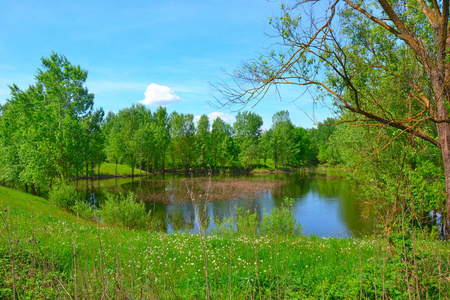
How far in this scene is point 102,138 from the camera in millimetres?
39844

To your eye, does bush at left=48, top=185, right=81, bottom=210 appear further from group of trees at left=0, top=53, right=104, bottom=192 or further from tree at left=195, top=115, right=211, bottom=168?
tree at left=195, top=115, right=211, bottom=168

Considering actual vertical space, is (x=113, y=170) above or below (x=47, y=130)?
below

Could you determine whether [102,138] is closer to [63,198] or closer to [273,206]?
[63,198]

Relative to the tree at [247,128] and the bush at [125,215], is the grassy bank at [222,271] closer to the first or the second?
the bush at [125,215]

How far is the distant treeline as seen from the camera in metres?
23.3

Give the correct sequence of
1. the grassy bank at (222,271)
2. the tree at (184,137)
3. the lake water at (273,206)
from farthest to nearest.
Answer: the tree at (184,137) < the lake water at (273,206) < the grassy bank at (222,271)

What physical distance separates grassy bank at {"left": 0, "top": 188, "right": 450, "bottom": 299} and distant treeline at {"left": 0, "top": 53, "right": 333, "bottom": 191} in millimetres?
1887

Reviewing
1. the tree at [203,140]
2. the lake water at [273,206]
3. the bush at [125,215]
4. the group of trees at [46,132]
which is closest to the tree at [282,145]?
the tree at [203,140]

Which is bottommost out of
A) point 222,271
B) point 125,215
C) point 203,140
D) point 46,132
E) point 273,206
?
point 273,206

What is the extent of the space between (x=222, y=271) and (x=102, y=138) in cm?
3915

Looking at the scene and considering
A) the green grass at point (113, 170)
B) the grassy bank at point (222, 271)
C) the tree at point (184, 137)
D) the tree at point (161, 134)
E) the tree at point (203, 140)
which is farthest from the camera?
the tree at point (203, 140)

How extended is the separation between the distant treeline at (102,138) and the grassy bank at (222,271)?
1887 millimetres

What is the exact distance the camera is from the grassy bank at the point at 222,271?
10.6 feet

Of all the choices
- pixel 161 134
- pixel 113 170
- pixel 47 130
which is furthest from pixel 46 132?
pixel 161 134
